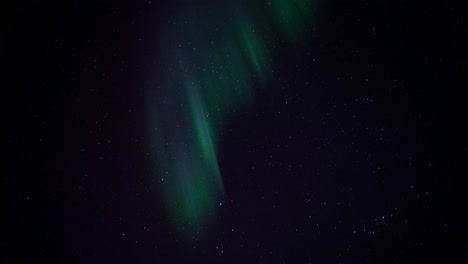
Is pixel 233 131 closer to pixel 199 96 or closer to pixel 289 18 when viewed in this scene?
pixel 199 96


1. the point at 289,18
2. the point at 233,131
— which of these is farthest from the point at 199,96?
the point at 289,18

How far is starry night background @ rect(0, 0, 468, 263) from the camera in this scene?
0.63 meters

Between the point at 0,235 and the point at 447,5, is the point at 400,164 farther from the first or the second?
the point at 0,235

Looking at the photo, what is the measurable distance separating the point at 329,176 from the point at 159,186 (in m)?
0.33

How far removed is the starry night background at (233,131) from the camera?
2.08ft

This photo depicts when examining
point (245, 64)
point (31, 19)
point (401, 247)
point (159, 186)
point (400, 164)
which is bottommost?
point (401, 247)

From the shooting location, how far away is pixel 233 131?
659 mm

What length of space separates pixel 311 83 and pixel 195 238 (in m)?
0.37

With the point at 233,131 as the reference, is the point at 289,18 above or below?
above

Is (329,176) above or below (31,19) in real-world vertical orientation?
below

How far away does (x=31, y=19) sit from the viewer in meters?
0.65

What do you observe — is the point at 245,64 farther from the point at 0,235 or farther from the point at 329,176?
the point at 0,235

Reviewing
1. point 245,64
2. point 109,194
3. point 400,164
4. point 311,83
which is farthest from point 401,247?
point 109,194

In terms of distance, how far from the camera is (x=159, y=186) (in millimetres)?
659
